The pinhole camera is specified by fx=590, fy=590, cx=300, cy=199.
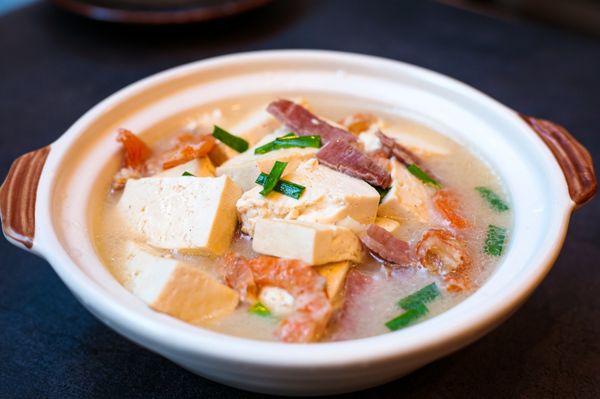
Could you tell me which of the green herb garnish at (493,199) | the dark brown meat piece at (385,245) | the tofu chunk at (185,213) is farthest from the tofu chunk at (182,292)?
the green herb garnish at (493,199)

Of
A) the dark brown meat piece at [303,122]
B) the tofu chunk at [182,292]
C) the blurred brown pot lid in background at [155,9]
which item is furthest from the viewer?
the blurred brown pot lid in background at [155,9]

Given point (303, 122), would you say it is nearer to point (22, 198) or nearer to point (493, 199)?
point (493, 199)

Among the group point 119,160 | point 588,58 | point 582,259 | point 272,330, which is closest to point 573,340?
point 582,259

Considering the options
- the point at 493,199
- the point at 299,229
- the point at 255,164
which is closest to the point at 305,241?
the point at 299,229

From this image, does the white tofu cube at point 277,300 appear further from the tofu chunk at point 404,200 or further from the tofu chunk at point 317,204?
the tofu chunk at point 404,200

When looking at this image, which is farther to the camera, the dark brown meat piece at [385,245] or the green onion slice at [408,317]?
the dark brown meat piece at [385,245]

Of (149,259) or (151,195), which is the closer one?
(149,259)

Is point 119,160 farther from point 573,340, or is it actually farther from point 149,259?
point 573,340
